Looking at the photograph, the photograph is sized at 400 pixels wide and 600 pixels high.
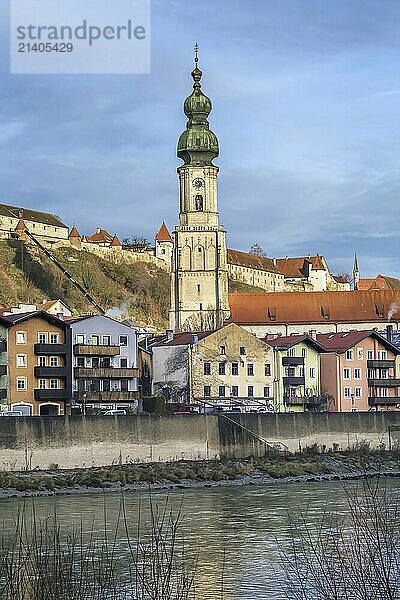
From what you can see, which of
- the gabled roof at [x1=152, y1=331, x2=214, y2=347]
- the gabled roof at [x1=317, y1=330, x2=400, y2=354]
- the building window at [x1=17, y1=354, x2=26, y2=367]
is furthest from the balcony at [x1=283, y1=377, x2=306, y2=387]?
the building window at [x1=17, y1=354, x2=26, y2=367]

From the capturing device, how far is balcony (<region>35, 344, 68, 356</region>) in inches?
2142

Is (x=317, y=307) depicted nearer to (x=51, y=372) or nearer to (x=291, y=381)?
(x=291, y=381)

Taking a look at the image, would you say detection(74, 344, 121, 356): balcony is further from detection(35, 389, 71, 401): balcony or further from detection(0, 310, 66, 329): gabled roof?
detection(35, 389, 71, 401): balcony

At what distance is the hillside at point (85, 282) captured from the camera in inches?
4429

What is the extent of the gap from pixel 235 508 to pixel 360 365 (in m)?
30.8

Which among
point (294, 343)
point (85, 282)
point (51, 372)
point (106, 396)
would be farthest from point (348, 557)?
point (85, 282)

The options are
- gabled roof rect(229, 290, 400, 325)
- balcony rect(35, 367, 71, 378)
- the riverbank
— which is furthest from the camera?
gabled roof rect(229, 290, 400, 325)

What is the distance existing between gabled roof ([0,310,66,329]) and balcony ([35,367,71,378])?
6.67 ft

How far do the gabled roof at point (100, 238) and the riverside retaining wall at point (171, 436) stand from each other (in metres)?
90.9

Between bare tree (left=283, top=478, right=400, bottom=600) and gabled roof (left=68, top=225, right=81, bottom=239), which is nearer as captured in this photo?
bare tree (left=283, top=478, right=400, bottom=600)

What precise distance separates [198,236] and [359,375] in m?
29.7

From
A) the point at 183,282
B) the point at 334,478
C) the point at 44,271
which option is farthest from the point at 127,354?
the point at 44,271

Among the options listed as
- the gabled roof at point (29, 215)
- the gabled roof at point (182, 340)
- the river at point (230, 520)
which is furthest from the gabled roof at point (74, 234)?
the river at point (230, 520)

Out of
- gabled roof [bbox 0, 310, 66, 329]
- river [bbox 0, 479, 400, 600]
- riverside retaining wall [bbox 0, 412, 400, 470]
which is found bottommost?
river [bbox 0, 479, 400, 600]
